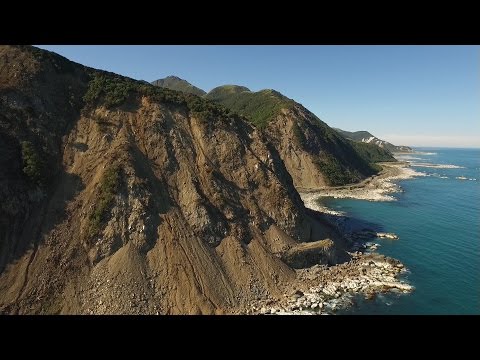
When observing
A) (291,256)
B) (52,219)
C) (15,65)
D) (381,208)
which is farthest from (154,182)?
(381,208)

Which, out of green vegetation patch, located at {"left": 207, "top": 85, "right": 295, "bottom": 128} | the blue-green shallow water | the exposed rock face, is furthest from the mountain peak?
the blue-green shallow water

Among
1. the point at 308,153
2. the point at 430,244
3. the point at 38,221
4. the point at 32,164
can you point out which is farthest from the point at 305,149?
the point at 38,221

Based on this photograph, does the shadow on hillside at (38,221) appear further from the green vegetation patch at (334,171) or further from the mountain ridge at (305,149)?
the green vegetation patch at (334,171)

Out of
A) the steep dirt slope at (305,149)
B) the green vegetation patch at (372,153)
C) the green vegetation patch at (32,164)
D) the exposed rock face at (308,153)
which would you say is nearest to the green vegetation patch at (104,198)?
the green vegetation patch at (32,164)

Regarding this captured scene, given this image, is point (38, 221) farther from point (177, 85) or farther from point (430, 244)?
point (177, 85)
